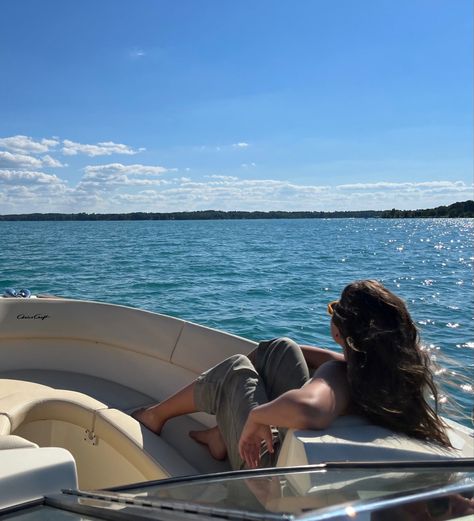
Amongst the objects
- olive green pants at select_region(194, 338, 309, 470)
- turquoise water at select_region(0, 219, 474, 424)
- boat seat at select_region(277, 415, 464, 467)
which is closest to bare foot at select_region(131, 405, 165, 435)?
olive green pants at select_region(194, 338, 309, 470)

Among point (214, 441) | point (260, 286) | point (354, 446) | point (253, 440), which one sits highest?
point (354, 446)

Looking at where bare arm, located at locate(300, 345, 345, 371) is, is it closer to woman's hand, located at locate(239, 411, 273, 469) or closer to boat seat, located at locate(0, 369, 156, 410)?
woman's hand, located at locate(239, 411, 273, 469)

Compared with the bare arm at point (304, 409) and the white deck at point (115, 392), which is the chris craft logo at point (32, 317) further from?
the bare arm at point (304, 409)

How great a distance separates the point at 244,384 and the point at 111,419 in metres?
0.76

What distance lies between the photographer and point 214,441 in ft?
7.61

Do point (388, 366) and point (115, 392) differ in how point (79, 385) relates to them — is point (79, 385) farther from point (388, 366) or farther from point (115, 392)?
point (388, 366)

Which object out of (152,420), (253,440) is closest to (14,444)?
(253,440)

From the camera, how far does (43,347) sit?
3305 mm

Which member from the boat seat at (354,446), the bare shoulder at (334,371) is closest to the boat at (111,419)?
the boat seat at (354,446)

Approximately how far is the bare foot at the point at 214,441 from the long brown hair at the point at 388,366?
82 cm

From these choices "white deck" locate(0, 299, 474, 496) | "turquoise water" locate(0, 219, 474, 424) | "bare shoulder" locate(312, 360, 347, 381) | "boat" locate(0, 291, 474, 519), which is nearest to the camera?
"boat" locate(0, 291, 474, 519)

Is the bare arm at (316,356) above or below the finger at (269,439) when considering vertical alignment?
above

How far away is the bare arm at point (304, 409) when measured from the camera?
157 cm

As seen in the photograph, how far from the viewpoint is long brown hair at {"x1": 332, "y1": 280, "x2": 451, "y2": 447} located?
1.63 metres
